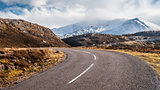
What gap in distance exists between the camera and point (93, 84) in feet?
17.9

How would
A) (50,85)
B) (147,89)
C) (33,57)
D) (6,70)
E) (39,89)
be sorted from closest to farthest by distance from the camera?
(147,89) → (39,89) → (50,85) → (6,70) → (33,57)

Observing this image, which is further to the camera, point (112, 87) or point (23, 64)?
point (23, 64)

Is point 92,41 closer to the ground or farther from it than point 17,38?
farther from it

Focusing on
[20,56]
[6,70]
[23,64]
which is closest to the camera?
[6,70]

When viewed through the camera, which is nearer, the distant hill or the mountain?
the mountain

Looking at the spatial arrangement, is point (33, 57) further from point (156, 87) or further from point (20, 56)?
point (156, 87)

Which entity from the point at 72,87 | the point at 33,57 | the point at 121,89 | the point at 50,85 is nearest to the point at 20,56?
the point at 33,57

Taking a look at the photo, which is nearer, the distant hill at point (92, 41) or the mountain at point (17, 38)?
the mountain at point (17, 38)

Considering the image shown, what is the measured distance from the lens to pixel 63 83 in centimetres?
574

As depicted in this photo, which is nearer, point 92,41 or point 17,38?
point 17,38

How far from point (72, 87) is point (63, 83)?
71 cm

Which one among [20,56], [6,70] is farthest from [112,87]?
[20,56]

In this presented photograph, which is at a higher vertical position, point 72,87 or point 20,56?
point 20,56

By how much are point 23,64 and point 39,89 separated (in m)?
5.65
